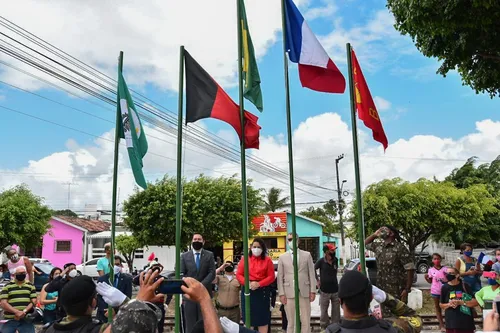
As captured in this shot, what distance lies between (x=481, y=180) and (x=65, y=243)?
3256 cm

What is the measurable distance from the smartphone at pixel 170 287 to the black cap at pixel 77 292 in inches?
27.1

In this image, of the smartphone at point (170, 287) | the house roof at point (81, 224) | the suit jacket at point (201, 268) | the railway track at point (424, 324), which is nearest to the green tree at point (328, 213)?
the house roof at point (81, 224)

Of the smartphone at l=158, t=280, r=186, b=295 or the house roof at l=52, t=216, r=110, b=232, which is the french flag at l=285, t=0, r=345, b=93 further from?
the house roof at l=52, t=216, r=110, b=232

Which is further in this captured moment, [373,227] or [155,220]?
[155,220]

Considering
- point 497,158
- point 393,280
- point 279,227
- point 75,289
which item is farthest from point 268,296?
point 497,158

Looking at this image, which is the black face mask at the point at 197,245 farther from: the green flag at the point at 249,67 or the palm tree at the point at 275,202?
the palm tree at the point at 275,202

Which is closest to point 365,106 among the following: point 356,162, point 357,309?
point 356,162

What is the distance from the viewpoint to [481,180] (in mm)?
32781

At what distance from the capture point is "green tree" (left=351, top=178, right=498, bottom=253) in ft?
63.4

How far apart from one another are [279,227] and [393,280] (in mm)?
30952

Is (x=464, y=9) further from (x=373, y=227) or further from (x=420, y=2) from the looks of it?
(x=373, y=227)

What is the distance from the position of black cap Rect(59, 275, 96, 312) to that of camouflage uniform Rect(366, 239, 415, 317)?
4.44 m

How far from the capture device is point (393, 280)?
6.36 m

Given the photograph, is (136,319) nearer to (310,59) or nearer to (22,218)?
(310,59)
